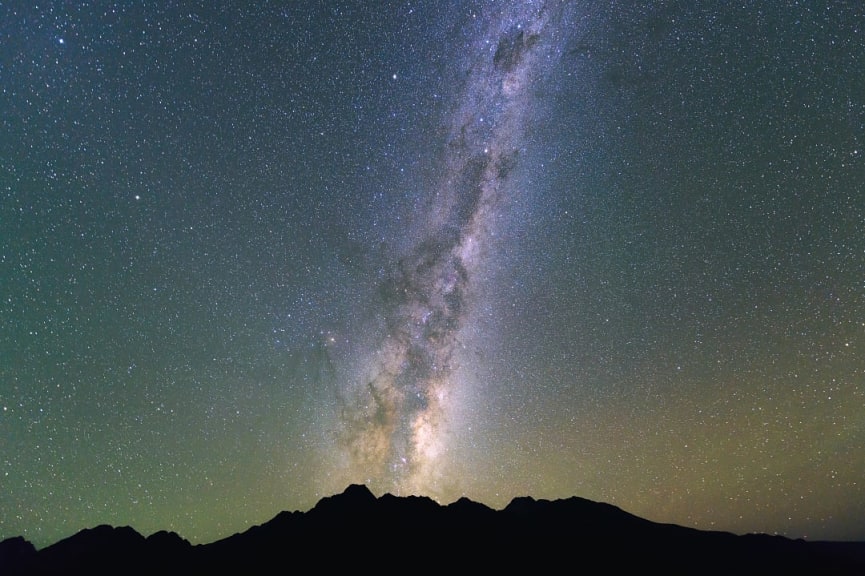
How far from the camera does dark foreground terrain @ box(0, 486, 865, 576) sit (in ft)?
192

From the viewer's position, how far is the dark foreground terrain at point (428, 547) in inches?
2309

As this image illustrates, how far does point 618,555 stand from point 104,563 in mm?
62375

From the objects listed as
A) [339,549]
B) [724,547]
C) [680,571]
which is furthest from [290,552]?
[724,547]

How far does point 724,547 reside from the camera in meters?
65.1

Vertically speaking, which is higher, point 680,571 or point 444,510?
point 444,510

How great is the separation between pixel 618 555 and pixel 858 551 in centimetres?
3272

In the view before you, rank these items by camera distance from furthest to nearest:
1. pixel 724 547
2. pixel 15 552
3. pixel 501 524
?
pixel 501 524
pixel 724 547
pixel 15 552

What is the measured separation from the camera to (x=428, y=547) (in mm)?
63688

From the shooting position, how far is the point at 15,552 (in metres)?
61.1

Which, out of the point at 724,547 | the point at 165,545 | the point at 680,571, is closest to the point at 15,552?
the point at 165,545

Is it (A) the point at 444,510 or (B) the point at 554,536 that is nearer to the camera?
(B) the point at 554,536

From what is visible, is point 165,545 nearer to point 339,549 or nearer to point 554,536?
point 339,549

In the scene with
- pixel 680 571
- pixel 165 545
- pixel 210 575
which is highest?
pixel 165 545

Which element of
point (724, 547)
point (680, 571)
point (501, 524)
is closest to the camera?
point (680, 571)
